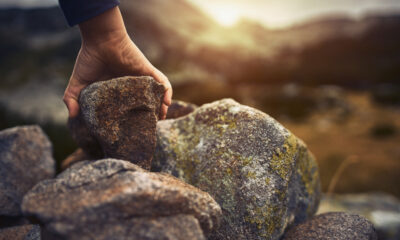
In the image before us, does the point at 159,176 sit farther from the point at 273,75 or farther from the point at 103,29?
the point at 273,75

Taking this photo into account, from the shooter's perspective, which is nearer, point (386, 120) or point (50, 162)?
point (50, 162)

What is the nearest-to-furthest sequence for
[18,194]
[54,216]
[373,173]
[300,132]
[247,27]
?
1. [54,216]
2. [18,194]
3. [373,173]
4. [300,132]
5. [247,27]

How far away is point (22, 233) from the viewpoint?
2346mm

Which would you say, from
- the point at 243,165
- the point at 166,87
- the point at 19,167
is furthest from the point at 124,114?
the point at 19,167

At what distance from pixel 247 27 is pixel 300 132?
6085cm

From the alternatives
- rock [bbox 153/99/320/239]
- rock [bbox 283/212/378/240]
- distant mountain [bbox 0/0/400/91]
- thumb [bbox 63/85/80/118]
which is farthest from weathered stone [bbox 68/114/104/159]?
distant mountain [bbox 0/0/400/91]

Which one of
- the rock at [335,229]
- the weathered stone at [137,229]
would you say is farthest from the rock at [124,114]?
the rock at [335,229]

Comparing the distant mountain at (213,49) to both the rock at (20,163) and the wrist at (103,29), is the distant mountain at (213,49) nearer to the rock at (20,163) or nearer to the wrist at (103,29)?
the rock at (20,163)

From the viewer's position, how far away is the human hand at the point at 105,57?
232 centimetres

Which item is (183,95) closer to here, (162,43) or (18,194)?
(18,194)

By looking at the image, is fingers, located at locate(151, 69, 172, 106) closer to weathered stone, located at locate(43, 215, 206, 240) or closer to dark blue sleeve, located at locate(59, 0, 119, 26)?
dark blue sleeve, located at locate(59, 0, 119, 26)

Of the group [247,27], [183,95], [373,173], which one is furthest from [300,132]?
[247,27]

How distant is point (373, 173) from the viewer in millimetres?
10516

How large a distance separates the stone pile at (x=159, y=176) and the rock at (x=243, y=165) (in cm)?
1
